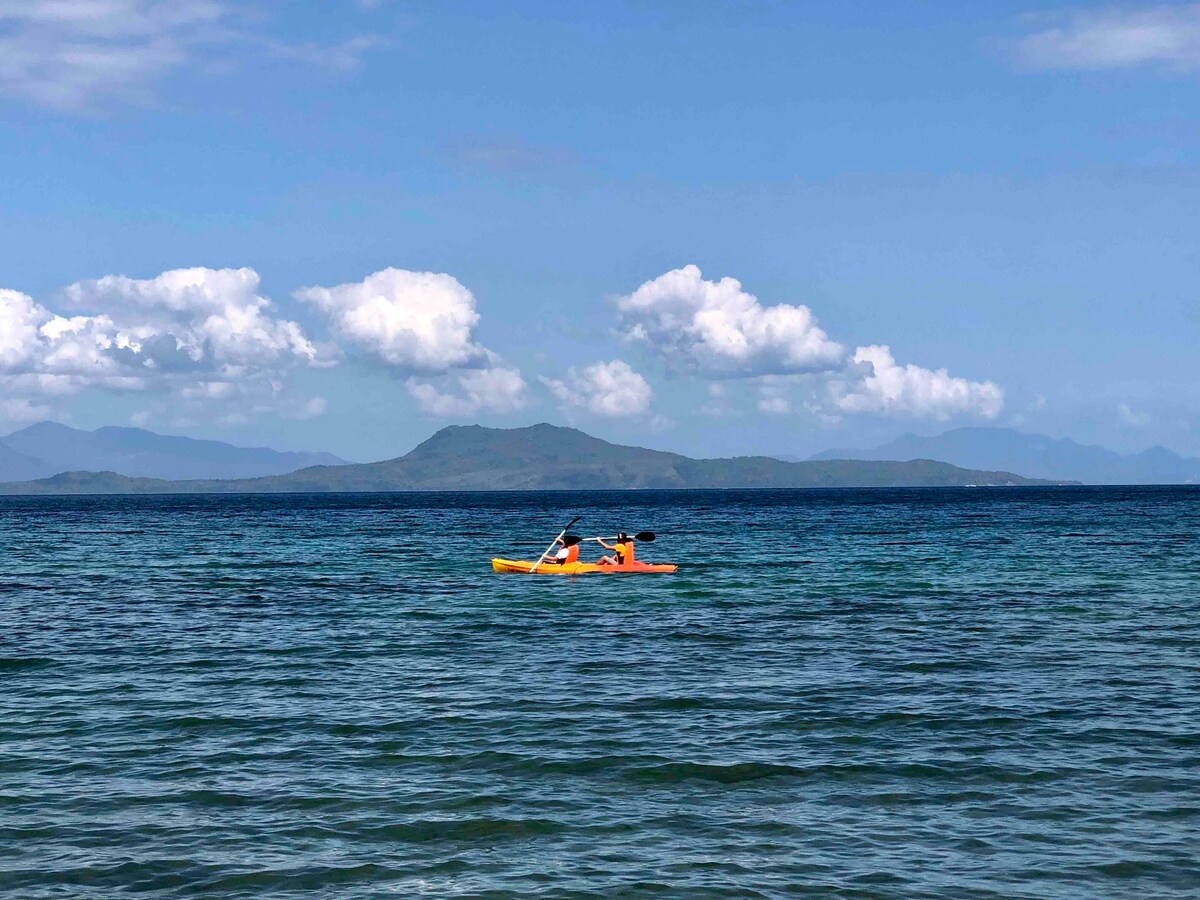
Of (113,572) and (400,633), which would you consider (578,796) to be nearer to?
(400,633)

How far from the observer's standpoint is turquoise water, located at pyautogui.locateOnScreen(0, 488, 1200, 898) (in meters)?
16.5

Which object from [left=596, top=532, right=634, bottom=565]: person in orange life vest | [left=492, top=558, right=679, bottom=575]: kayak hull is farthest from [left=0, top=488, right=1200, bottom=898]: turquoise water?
[left=492, top=558, right=679, bottom=575]: kayak hull

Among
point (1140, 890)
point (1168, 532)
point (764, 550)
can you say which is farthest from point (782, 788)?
point (1168, 532)

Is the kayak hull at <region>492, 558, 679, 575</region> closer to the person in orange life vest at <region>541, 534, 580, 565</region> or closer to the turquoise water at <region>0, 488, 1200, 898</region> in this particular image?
the person in orange life vest at <region>541, 534, 580, 565</region>

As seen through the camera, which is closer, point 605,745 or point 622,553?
point 605,745

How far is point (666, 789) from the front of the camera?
19906mm

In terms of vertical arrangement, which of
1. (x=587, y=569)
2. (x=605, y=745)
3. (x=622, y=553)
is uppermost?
(x=622, y=553)

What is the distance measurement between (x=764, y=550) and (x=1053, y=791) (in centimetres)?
5904

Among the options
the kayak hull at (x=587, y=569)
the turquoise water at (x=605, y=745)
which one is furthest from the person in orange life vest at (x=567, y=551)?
the turquoise water at (x=605, y=745)

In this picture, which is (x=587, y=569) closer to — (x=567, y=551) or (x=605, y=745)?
(x=567, y=551)

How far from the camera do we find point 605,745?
22.7m

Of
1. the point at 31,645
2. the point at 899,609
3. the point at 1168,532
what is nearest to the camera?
the point at 31,645

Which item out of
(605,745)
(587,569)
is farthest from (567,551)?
(605,745)

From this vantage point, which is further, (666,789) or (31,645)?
(31,645)
